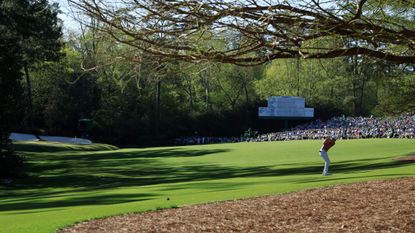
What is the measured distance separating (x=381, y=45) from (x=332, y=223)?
297 cm

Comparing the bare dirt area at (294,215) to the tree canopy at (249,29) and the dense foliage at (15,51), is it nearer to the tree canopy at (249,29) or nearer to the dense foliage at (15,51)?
the tree canopy at (249,29)

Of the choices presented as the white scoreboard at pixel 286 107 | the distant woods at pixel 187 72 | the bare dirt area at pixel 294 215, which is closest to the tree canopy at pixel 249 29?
the distant woods at pixel 187 72

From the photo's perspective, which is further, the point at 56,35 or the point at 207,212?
the point at 56,35

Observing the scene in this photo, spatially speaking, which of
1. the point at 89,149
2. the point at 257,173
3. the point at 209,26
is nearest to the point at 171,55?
the point at 209,26

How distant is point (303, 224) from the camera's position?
10109 mm

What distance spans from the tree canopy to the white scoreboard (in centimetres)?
6705

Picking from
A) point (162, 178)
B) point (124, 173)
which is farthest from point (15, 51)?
point (162, 178)

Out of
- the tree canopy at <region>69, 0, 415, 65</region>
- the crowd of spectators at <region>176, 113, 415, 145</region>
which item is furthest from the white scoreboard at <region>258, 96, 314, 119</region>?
the tree canopy at <region>69, 0, 415, 65</region>

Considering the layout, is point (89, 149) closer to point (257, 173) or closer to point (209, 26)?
point (257, 173)

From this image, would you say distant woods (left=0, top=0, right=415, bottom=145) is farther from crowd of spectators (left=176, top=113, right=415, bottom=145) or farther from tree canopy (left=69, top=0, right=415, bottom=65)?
crowd of spectators (left=176, top=113, right=415, bottom=145)

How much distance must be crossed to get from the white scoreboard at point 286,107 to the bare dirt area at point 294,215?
62.3 metres

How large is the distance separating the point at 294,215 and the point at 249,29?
4099 mm

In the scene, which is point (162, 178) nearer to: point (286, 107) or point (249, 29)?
point (249, 29)

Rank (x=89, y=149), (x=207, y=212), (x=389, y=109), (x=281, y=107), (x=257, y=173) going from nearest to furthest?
1. (x=207, y=212)
2. (x=257, y=173)
3. (x=389, y=109)
4. (x=89, y=149)
5. (x=281, y=107)
